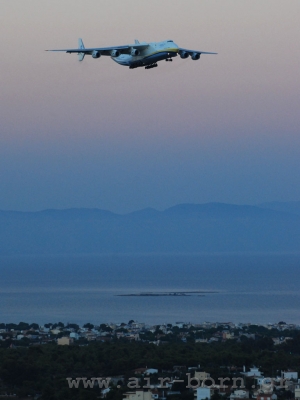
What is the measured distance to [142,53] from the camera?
1406 inches

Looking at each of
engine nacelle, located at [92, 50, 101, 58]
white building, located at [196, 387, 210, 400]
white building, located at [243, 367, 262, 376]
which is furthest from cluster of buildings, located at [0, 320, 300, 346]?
white building, located at [196, 387, 210, 400]

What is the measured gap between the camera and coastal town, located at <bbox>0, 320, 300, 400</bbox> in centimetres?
2930

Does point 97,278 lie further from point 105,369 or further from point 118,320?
point 105,369

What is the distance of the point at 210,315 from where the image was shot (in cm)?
→ 8669

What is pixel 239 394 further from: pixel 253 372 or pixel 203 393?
pixel 253 372

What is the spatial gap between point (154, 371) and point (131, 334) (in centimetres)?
2260

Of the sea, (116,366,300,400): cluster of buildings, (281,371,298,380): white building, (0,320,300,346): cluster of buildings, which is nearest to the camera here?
(116,366,300,400): cluster of buildings

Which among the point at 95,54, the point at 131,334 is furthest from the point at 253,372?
the point at 131,334

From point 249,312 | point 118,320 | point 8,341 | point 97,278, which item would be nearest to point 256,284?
point 97,278

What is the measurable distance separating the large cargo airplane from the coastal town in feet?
35.1

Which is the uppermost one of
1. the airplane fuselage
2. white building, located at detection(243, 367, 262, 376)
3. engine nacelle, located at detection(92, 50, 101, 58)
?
engine nacelle, located at detection(92, 50, 101, 58)

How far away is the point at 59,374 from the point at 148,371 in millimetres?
3054

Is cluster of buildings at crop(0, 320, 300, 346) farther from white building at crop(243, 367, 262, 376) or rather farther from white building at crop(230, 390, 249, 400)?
white building at crop(230, 390, 249, 400)

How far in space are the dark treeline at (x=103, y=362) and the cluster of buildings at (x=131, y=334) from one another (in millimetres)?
7736
